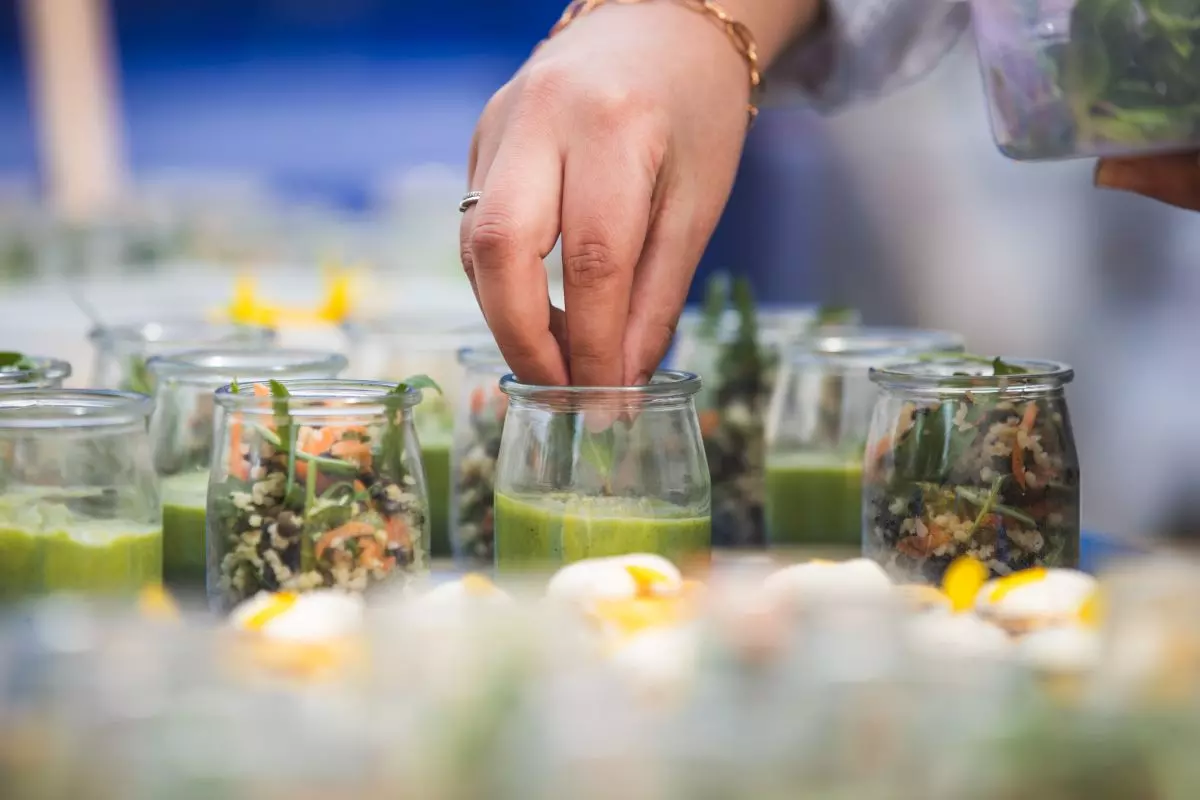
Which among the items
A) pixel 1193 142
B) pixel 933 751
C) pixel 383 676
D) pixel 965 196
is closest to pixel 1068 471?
pixel 1193 142

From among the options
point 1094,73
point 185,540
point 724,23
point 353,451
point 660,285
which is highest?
point 724,23

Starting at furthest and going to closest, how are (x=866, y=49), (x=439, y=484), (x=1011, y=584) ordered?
(x=866, y=49)
(x=439, y=484)
(x=1011, y=584)

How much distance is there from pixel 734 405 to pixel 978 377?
1.54ft

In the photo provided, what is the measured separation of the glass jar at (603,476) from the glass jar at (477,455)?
24cm

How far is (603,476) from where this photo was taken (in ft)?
3.04

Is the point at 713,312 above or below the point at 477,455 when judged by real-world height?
above

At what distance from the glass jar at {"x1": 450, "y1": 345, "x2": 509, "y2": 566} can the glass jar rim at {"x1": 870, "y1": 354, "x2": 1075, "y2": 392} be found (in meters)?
0.37

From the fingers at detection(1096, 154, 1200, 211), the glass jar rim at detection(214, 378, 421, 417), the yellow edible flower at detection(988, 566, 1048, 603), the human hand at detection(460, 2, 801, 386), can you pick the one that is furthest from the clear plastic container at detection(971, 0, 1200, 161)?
the glass jar rim at detection(214, 378, 421, 417)

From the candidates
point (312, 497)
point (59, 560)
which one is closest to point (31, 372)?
point (59, 560)

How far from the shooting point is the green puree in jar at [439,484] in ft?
4.34

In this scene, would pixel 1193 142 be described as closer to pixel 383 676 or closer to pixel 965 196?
pixel 383 676

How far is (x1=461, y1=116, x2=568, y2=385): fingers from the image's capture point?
0.97 m

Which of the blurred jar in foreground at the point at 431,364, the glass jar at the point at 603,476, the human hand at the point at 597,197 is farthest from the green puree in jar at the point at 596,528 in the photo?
the blurred jar in foreground at the point at 431,364

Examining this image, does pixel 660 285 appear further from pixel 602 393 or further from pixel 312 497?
pixel 312 497
